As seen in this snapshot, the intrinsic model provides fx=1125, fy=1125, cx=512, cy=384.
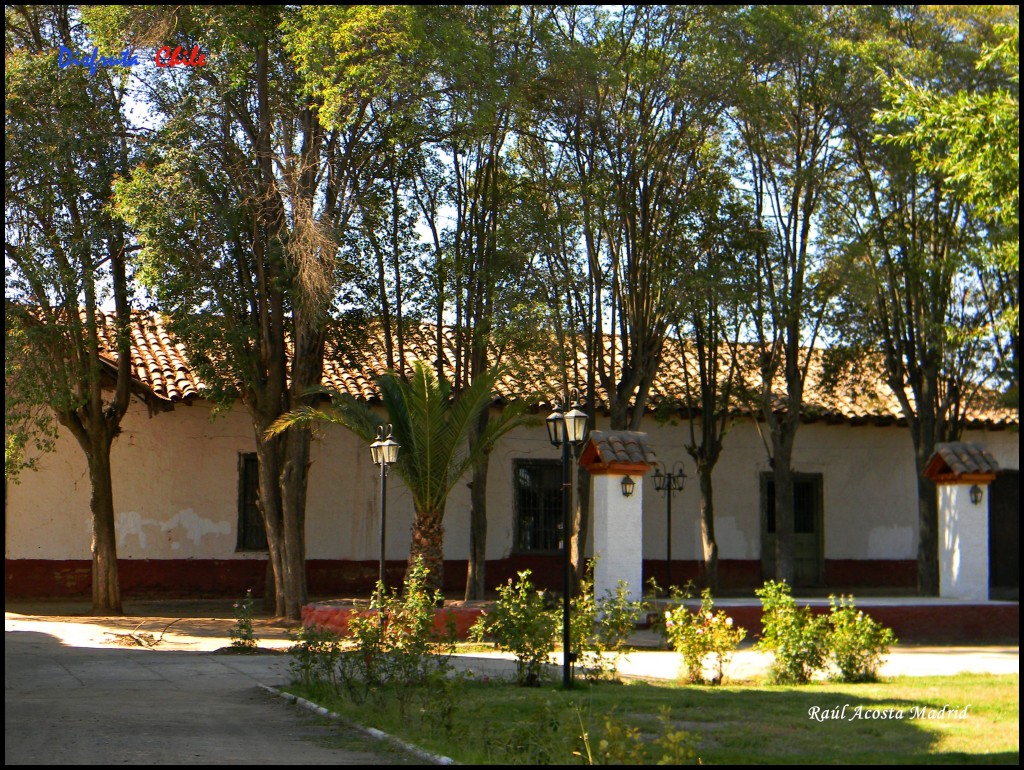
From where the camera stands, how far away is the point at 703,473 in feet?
66.8

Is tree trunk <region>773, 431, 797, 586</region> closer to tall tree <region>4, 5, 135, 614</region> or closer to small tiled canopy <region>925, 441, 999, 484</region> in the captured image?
small tiled canopy <region>925, 441, 999, 484</region>

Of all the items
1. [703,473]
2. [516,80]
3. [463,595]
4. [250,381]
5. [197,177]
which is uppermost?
[516,80]

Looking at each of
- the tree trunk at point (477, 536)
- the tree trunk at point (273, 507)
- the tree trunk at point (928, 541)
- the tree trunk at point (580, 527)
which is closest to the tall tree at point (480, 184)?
the tree trunk at point (477, 536)

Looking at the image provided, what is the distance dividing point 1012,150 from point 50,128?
12.0 m

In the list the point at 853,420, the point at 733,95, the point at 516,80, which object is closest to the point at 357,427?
the point at 516,80

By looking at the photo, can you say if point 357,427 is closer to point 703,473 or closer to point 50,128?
point 50,128

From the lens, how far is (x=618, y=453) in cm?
1381

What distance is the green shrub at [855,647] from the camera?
10.3 meters

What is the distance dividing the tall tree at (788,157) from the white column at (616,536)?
16.0 ft

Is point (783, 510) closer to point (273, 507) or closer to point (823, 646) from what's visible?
point (273, 507)

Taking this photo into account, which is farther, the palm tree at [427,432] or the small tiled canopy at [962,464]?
the small tiled canopy at [962,464]

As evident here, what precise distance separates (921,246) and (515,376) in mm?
6869

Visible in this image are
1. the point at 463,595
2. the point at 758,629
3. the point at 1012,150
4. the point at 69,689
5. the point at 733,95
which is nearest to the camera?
the point at 1012,150

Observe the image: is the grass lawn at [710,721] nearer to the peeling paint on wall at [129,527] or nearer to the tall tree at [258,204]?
the tall tree at [258,204]
